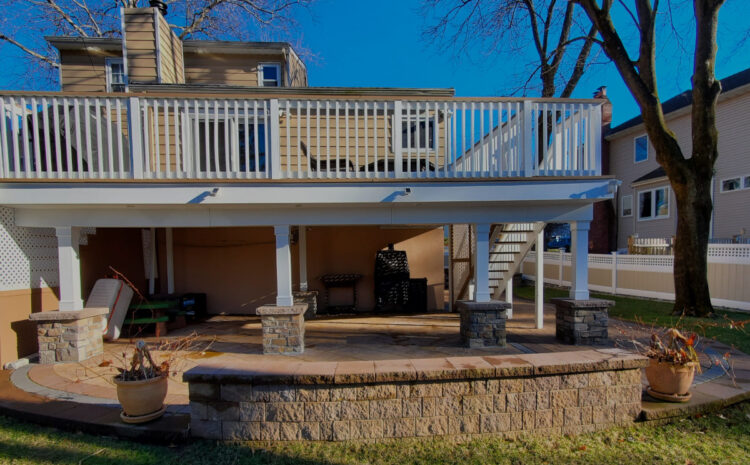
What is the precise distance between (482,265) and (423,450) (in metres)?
2.68

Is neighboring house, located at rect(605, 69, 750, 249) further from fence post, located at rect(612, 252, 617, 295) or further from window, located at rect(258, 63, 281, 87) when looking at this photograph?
window, located at rect(258, 63, 281, 87)

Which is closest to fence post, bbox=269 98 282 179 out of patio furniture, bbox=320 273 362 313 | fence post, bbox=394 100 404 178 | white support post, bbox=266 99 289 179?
white support post, bbox=266 99 289 179

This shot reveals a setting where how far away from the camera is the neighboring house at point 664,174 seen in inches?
437

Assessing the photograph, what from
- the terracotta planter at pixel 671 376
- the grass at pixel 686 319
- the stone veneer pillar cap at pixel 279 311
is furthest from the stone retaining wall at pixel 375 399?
the grass at pixel 686 319

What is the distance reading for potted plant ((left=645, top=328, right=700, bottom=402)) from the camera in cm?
302

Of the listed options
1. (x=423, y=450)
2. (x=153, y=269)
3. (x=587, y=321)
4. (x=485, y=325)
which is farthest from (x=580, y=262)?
(x=153, y=269)

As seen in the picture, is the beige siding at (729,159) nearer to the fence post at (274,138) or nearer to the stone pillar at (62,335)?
the fence post at (274,138)

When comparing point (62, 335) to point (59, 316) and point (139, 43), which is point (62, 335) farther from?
point (139, 43)

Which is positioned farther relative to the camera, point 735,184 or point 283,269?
point 735,184

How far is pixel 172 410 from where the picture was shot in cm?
306

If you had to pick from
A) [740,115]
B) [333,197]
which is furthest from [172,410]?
[740,115]

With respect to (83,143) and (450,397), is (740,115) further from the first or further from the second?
(83,143)

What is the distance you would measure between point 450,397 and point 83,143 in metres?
6.44

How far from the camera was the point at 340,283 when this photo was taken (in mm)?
7504
